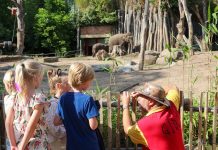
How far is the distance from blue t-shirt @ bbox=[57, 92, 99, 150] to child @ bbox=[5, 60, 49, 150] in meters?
0.16

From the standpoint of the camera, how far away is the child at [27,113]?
2918 mm

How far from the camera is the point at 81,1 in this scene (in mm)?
22219

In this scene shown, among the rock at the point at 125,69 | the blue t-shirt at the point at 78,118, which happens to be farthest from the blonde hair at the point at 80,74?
the rock at the point at 125,69

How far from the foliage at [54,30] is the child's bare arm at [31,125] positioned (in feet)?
59.7

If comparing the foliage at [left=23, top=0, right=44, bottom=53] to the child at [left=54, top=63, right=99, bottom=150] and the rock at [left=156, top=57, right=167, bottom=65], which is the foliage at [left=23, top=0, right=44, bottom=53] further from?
the child at [left=54, top=63, right=99, bottom=150]

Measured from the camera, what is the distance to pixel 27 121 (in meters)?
3.06

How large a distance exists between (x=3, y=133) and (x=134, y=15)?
610 inches

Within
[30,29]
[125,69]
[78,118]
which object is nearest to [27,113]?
[78,118]

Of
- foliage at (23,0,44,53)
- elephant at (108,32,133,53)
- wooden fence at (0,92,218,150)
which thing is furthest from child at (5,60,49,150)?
foliage at (23,0,44,53)

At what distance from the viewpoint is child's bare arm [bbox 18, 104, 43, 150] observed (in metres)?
2.96

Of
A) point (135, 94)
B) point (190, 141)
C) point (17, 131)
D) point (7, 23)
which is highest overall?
point (7, 23)

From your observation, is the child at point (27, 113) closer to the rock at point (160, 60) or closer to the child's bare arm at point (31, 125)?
the child's bare arm at point (31, 125)

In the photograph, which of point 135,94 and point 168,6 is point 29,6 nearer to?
point 168,6

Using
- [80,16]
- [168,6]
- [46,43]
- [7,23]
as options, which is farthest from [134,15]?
[7,23]
